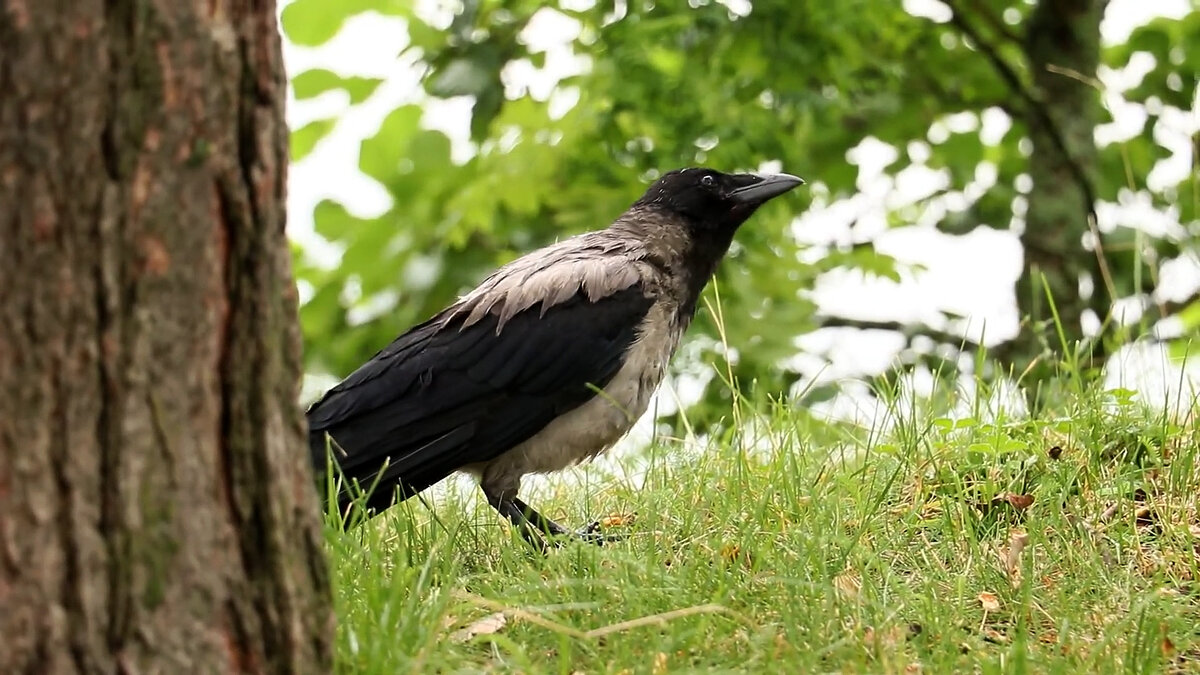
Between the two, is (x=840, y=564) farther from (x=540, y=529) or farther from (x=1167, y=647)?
(x=540, y=529)

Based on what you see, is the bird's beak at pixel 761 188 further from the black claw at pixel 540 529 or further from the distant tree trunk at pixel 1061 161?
the distant tree trunk at pixel 1061 161

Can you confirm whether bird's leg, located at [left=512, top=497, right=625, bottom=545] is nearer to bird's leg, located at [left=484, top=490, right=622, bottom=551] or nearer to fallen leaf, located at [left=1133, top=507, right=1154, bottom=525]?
bird's leg, located at [left=484, top=490, right=622, bottom=551]

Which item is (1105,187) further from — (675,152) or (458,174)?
(458,174)

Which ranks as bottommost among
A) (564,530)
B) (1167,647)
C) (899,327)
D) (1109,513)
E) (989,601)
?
(1167,647)

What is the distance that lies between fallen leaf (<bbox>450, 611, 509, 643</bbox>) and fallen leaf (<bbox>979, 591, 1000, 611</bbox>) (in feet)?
3.84

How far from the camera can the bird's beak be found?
579 cm

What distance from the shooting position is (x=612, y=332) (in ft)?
16.5

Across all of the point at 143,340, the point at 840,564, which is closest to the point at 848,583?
the point at 840,564

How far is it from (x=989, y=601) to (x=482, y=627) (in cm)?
126

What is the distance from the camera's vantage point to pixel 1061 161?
8.34 meters

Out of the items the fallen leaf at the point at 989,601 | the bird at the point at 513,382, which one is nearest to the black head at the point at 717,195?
the bird at the point at 513,382

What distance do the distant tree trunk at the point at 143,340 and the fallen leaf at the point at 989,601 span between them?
5.79ft

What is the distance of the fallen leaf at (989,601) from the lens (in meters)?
3.47

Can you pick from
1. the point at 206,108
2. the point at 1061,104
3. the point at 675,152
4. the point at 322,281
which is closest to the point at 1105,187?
the point at 1061,104
